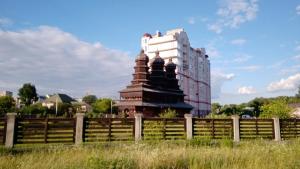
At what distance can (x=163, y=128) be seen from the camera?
1500cm

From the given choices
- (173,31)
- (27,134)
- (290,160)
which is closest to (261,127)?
(290,160)

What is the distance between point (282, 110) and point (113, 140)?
16.4 m

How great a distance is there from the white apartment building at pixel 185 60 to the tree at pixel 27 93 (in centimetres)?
3252

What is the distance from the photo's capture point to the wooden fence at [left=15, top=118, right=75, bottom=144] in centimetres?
1283

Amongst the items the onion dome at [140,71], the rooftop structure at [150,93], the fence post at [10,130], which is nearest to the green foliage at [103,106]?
the rooftop structure at [150,93]

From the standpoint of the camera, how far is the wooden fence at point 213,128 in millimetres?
15445

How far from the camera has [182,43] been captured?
67312mm

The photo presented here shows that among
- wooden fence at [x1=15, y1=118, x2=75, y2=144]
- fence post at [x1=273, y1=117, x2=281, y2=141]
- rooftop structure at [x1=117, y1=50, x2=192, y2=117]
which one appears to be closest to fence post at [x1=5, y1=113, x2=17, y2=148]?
wooden fence at [x1=15, y1=118, x2=75, y2=144]

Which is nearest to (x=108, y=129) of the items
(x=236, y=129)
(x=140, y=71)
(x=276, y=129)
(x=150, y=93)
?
(x=236, y=129)

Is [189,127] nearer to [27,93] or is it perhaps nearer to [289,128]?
[289,128]

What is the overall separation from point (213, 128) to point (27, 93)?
212 ft

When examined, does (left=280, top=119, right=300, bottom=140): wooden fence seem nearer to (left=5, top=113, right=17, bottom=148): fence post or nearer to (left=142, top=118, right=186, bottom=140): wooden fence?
(left=142, top=118, right=186, bottom=140): wooden fence

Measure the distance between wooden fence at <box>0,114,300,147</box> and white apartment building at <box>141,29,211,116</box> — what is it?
44627 millimetres

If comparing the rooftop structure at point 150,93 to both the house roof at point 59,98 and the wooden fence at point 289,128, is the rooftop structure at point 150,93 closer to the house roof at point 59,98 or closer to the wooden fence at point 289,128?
the wooden fence at point 289,128
